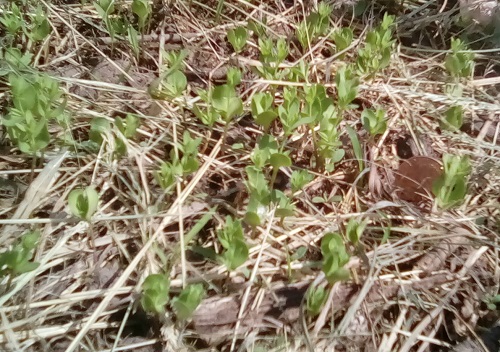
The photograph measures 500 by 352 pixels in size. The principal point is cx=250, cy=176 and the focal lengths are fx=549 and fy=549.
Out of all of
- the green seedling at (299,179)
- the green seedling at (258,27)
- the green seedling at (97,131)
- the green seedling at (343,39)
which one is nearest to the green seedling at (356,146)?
the green seedling at (299,179)

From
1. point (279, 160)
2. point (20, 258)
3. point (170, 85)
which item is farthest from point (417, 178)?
point (20, 258)

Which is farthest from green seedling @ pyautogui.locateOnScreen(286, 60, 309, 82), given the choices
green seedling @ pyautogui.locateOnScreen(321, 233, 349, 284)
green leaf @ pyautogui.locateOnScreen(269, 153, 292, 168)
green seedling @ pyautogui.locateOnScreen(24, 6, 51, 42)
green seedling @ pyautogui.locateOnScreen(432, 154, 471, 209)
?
green seedling @ pyautogui.locateOnScreen(24, 6, 51, 42)

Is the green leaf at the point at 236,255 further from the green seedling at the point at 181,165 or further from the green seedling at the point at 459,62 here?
the green seedling at the point at 459,62

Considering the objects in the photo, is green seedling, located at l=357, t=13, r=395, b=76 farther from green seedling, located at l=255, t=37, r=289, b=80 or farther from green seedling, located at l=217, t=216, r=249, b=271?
green seedling, located at l=217, t=216, r=249, b=271

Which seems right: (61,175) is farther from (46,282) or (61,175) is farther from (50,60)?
(50,60)

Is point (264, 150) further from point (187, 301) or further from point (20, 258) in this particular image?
point (20, 258)

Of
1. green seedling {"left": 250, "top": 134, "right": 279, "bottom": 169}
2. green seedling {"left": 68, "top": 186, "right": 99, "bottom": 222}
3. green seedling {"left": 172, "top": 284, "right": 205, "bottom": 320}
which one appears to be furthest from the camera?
green seedling {"left": 250, "top": 134, "right": 279, "bottom": 169}
